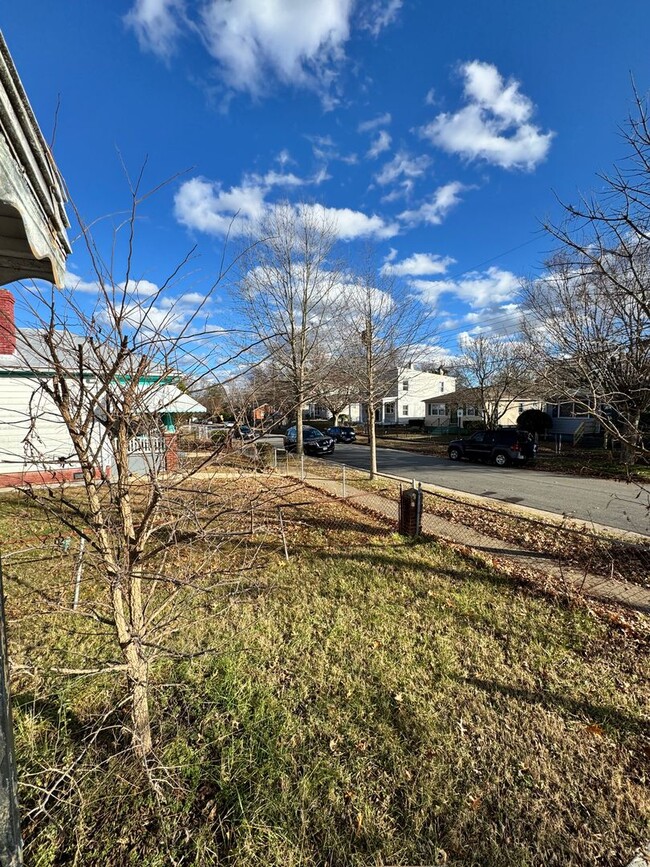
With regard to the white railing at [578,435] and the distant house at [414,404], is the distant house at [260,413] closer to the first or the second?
the white railing at [578,435]

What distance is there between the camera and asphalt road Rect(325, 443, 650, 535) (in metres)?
8.92

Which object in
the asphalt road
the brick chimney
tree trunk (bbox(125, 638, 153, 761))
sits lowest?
the asphalt road

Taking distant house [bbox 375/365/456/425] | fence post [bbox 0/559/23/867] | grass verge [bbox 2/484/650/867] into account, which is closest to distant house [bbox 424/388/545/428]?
distant house [bbox 375/365/456/425]

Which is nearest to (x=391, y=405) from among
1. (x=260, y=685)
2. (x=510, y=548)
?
(x=510, y=548)

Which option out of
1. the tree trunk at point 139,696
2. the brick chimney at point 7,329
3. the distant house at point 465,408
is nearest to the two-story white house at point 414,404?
the distant house at point 465,408

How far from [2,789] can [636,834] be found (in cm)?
301

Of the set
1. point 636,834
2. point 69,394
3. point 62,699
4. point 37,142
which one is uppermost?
point 37,142

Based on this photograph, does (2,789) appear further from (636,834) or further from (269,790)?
(636,834)

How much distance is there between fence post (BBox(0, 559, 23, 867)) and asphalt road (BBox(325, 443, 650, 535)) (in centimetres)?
796

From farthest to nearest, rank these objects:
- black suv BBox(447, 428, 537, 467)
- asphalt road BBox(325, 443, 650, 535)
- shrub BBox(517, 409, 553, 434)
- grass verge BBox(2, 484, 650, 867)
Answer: shrub BBox(517, 409, 553, 434) → black suv BBox(447, 428, 537, 467) → asphalt road BBox(325, 443, 650, 535) → grass verge BBox(2, 484, 650, 867)

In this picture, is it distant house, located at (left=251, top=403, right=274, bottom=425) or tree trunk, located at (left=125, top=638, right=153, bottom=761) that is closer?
tree trunk, located at (left=125, top=638, right=153, bottom=761)

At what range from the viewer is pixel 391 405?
5003 centimetres

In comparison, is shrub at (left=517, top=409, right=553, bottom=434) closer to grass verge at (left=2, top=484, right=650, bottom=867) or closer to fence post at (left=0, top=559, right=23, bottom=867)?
grass verge at (left=2, top=484, right=650, bottom=867)

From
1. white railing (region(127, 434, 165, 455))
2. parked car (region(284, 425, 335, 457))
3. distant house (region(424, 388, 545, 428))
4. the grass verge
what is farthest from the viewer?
distant house (region(424, 388, 545, 428))
